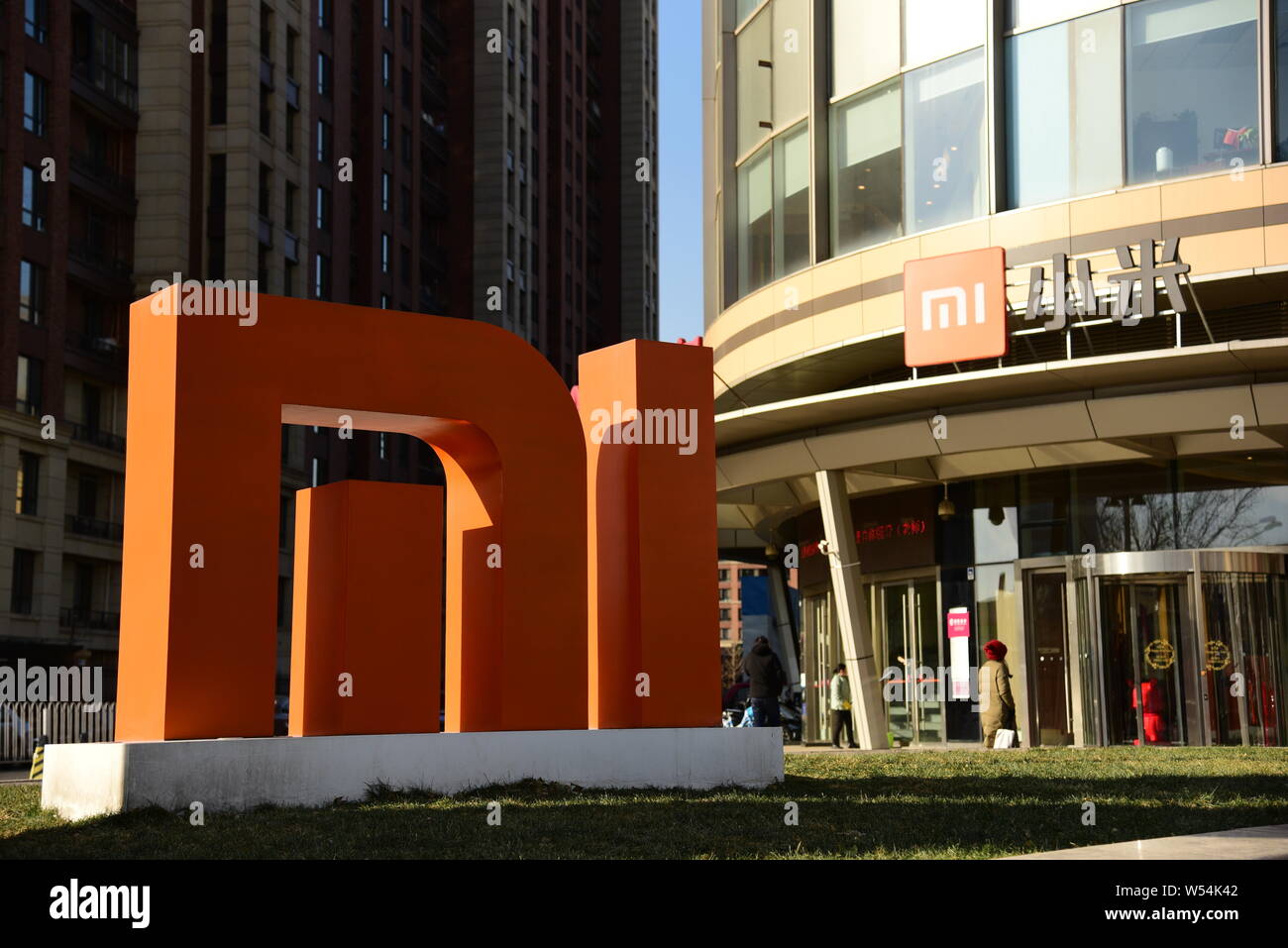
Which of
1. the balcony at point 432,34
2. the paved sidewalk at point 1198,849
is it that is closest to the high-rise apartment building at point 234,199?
the balcony at point 432,34

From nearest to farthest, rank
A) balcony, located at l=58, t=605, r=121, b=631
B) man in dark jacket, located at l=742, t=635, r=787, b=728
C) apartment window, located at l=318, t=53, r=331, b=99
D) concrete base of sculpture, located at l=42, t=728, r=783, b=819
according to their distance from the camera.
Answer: concrete base of sculpture, located at l=42, t=728, r=783, b=819 < man in dark jacket, located at l=742, t=635, r=787, b=728 < balcony, located at l=58, t=605, r=121, b=631 < apartment window, located at l=318, t=53, r=331, b=99

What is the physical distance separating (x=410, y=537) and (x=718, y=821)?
4867 millimetres

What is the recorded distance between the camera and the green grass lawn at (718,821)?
9.23 metres

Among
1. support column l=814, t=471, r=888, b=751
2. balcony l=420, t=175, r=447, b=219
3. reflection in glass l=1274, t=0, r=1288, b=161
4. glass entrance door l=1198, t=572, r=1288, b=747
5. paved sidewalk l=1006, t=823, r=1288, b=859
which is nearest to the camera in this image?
paved sidewalk l=1006, t=823, r=1288, b=859

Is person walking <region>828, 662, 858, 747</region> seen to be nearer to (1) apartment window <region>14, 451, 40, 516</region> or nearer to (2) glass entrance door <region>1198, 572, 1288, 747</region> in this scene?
(2) glass entrance door <region>1198, 572, 1288, 747</region>

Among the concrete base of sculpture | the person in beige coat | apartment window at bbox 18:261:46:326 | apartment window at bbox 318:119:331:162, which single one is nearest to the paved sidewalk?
the concrete base of sculpture

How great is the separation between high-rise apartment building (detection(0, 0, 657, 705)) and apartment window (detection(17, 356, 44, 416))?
0.22ft

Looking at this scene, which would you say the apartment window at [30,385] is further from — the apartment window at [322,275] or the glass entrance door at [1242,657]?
the glass entrance door at [1242,657]

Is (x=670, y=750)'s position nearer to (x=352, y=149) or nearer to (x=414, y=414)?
(x=414, y=414)

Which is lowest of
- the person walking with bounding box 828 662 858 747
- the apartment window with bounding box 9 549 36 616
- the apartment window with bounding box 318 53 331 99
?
the person walking with bounding box 828 662 858 747

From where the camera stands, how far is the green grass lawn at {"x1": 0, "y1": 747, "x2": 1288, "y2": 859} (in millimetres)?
9227

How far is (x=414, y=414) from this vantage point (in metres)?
13.8

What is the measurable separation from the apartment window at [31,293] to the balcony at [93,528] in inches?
244
